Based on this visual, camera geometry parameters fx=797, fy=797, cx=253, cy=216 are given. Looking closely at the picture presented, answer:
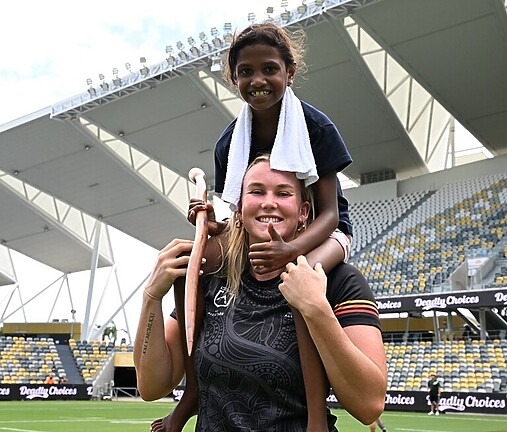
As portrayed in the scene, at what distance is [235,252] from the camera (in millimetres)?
2338

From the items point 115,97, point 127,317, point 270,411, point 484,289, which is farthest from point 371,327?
point 127,317

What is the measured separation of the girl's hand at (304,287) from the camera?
203 cm

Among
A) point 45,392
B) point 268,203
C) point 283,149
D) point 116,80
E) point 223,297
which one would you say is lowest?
point 223,297

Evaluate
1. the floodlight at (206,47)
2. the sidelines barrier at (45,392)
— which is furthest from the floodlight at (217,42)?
the sidelines barrier at (45,392)

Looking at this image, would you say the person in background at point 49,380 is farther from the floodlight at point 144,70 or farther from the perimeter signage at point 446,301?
the perimeter signage at point 446,301

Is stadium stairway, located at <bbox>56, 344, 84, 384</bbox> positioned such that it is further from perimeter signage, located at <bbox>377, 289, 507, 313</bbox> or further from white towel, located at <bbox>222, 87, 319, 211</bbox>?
white towel, located at <bbox>222, 87, 319, 211</bbox>

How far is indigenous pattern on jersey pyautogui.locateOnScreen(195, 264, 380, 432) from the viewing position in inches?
84.3

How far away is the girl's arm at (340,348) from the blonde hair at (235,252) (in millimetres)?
254

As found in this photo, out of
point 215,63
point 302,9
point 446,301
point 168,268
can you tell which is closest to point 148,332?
point 168,268

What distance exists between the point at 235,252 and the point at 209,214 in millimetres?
167

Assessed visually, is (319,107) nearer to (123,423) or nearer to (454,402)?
(454,402)

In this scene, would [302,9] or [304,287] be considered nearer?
[304,287]

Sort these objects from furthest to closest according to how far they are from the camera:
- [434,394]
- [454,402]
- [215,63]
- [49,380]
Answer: [49,380] < [215,63] < [454,402] < [434,394]

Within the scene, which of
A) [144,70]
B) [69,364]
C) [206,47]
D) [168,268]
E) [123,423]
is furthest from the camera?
[69,364]
